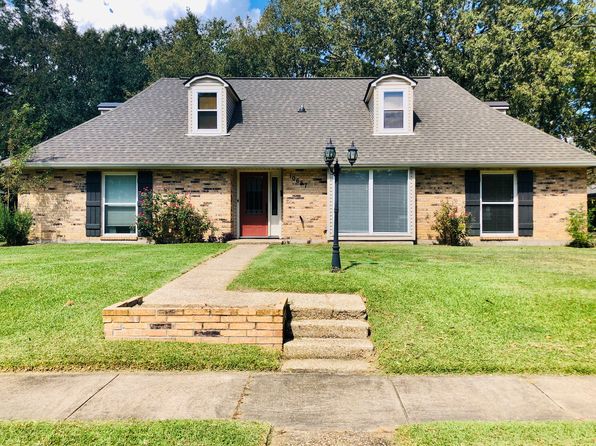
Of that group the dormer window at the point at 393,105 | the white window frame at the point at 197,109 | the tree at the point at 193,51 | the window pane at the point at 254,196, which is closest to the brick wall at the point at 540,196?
the dormer window at the point at 393,105

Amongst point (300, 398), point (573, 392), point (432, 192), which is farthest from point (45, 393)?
point (432, 192)

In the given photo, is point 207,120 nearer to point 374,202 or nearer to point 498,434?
point 374,202

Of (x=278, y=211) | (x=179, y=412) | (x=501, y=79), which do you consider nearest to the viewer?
(x=179, y=412)

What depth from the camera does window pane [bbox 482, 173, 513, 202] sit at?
1248 cm

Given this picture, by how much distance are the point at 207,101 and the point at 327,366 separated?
11494 mm

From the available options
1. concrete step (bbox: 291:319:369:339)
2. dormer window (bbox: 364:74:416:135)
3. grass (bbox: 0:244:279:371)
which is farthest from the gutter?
concrete step (bbox: 291:319:369:339)

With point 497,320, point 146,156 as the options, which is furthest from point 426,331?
point 146,156

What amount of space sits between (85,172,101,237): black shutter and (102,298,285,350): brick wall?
9.21 m

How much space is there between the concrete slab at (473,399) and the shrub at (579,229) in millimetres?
10211

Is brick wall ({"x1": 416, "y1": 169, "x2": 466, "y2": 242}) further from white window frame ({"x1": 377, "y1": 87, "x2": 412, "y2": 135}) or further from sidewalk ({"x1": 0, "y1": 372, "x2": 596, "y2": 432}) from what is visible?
sidewalk ({"x1": 0, "y1": 372, "x2": 596, "y2": 432})

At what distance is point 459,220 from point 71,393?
36.2 feet

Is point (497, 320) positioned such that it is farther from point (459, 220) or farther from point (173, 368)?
point (459, 220)

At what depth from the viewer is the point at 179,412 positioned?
3109mm

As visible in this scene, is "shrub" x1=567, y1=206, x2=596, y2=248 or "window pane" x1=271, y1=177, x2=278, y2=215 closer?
"shrub" x1=567, y1=206, x2=596, y2=248
